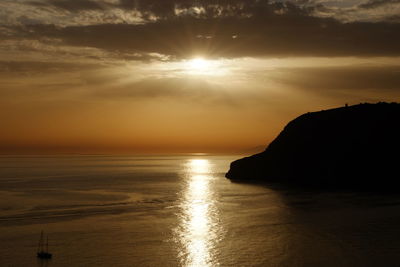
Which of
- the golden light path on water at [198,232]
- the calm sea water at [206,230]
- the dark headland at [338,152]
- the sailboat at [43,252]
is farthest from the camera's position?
the dark headland at [338,152]

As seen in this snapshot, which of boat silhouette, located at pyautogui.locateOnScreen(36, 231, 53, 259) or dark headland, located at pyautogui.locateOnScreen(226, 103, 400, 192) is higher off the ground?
dark headland, located at pyautogui.locateOnScreen(226, 103, 400, 192)

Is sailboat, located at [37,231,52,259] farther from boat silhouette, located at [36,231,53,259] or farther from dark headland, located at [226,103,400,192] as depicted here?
dark headland, located at [226,103,400,192]

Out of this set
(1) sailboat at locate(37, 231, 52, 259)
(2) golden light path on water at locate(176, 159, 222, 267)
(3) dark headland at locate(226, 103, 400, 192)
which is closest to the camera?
(1) sailboat at locate(37, 231, 52, 259)

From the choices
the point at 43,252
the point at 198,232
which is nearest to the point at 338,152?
the point at 198,232

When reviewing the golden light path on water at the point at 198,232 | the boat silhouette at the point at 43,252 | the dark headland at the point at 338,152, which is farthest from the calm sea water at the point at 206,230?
the dark headland at the point at 338,152

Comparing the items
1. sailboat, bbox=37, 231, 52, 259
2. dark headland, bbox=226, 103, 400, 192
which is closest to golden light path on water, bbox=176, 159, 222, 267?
sailboat, bbox=37, 231, 52, 259

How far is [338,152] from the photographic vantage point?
122 m

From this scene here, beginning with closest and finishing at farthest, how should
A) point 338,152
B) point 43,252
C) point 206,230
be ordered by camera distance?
point 43,252 → point 206,230 → point 338,152

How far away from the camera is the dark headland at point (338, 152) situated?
114 m

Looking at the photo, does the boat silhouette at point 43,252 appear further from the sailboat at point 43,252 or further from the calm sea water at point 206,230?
the calm sea water at point 206,230

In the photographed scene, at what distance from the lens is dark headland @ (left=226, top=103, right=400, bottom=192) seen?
372 ft

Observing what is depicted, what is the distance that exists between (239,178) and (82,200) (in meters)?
70.4

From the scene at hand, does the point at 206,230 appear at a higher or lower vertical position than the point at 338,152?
lower

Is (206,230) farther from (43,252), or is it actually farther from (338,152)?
(338,152)
